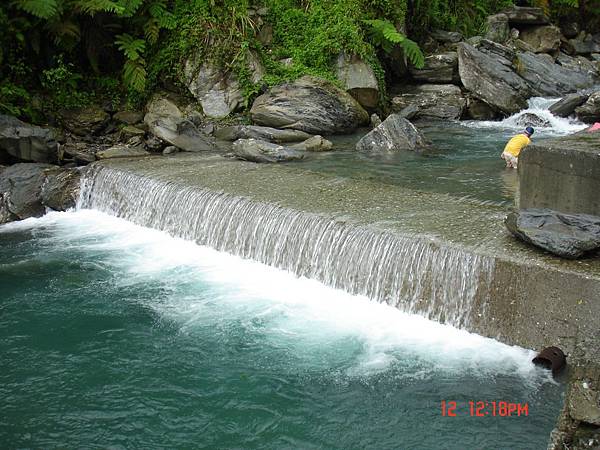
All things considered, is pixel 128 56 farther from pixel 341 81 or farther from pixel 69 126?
pixel 341 81

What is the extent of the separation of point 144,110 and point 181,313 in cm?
931

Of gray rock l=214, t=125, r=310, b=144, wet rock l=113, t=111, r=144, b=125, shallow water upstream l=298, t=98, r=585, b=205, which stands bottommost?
shallow water upstream l=298, t=98, r=585, b=205

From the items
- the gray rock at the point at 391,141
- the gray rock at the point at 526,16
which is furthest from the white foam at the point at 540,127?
the gray rock at the point at 526,16

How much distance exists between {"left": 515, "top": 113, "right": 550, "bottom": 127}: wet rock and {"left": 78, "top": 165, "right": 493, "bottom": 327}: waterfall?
9.68m

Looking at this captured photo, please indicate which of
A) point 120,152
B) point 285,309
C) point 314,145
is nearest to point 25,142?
point 120,152

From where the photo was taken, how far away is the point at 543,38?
931 inches

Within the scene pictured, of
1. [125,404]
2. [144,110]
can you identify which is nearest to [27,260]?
[125,404]

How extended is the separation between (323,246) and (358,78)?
29.6 feet

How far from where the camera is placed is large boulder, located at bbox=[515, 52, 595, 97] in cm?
1958

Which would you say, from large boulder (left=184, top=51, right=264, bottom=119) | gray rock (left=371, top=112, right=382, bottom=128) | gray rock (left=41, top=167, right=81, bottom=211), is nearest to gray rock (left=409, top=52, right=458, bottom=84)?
gray rock (left=371, top=112, right=382, bottom=128)

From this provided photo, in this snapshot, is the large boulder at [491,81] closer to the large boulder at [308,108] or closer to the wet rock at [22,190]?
the large boulder at [308,108]

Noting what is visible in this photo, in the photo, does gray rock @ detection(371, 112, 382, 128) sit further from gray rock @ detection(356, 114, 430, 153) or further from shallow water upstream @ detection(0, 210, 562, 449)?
shallow water upstream @ detection(0, 210, 562, 449)

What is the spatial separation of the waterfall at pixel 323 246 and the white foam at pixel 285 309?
16cm
